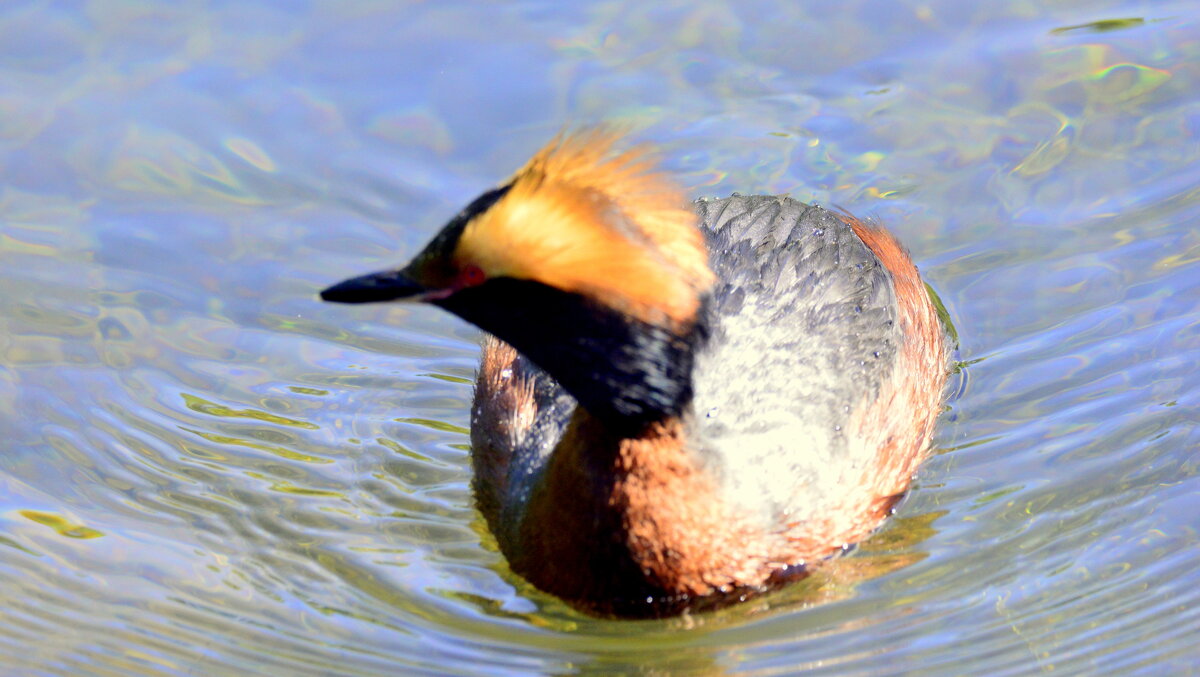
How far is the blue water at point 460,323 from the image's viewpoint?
6715mm

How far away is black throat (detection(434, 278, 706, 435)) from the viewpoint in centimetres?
615

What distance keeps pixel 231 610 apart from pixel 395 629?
2.58 feet

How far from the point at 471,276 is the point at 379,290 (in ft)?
1.39

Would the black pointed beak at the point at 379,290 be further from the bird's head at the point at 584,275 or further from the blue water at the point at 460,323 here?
the blue water at the point at 460,323

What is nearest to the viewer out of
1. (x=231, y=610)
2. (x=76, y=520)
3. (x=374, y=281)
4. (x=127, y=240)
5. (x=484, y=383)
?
(x=374, y=281)

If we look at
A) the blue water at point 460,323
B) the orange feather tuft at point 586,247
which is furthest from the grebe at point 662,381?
the blue water at point 460,323

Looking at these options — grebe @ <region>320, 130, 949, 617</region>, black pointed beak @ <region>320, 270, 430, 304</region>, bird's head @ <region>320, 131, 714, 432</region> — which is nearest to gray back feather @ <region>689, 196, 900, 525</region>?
grebe @ <region>320, 130, 949, 617</region>

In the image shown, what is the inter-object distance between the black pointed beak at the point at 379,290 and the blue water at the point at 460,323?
1501 mm

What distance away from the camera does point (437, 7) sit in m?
11.5

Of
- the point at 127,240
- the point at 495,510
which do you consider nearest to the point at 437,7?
the point at 127,240

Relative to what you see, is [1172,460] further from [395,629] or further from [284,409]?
[284,409]

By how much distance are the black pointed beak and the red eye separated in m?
0.16

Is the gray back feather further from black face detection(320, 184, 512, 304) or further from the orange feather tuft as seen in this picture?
black face detection(320, 184, 512, 304)

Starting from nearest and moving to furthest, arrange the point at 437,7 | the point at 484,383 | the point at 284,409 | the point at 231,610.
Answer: the point at 231,610 < the point at 484,383 < the point at 284,409 < the point at 437,7
